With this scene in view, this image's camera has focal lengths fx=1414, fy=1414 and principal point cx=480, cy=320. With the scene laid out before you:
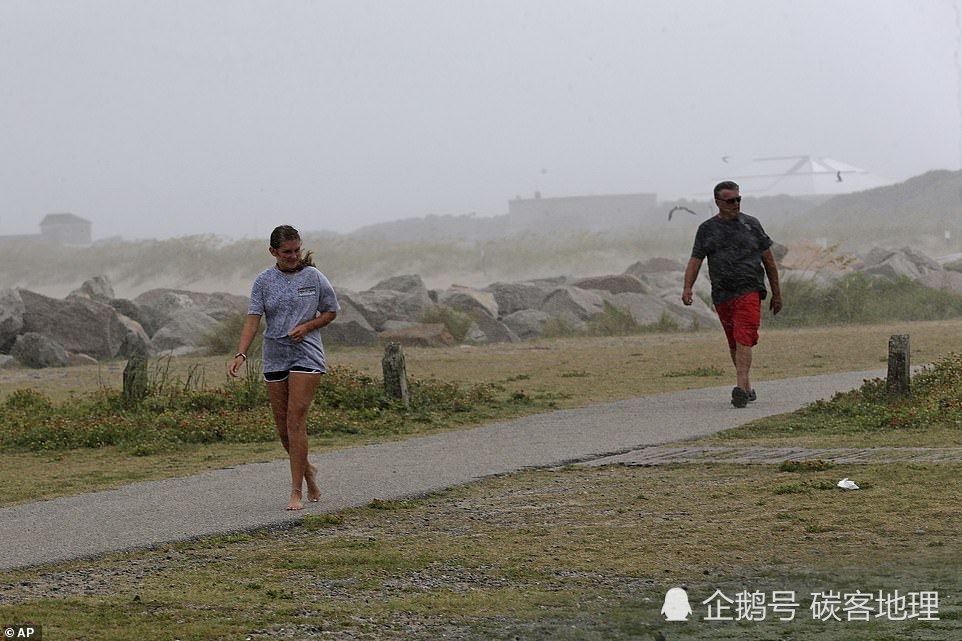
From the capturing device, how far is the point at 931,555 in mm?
6770

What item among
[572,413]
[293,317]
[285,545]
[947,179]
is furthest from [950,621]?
[947,179]

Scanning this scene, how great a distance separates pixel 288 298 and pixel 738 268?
6.00 meters

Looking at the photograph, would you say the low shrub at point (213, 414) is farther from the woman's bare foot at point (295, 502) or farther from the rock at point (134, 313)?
the rock at point (134, 313)

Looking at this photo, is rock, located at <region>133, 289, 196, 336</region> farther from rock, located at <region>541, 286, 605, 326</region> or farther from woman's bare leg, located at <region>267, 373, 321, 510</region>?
woman's bare leg, located at <region>267, 373, 321, 510</region>

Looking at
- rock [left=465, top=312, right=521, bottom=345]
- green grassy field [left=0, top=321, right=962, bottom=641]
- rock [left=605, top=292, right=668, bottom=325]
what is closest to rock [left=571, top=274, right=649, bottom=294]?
rock [left=605, top=292, right=668, bottom=325]

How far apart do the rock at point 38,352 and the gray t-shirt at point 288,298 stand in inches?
681

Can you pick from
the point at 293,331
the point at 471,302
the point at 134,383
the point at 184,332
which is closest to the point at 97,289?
the point at 184,332

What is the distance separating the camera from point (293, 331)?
865 cm

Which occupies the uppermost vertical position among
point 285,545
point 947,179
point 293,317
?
point 947,179

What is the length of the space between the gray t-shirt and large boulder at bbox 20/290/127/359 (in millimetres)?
19322

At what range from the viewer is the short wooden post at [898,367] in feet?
41.8

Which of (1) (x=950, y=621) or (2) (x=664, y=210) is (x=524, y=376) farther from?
(2) (x=664, y=210)

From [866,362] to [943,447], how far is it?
941 centimetres

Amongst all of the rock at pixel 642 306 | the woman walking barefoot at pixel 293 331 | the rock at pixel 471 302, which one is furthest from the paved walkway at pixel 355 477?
the rock at pixel 471 302
